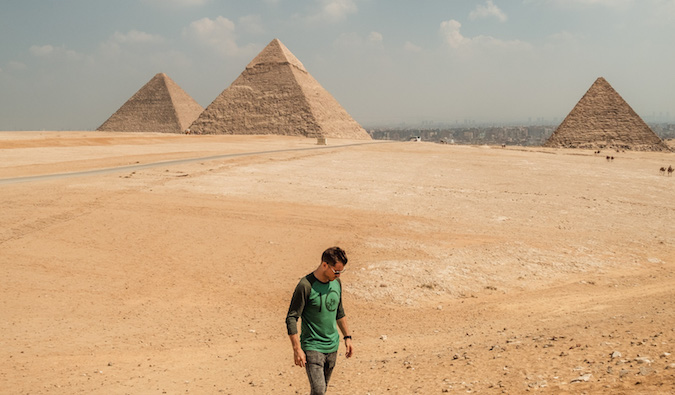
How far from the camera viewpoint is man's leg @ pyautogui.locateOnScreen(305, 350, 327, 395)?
3.88 metres

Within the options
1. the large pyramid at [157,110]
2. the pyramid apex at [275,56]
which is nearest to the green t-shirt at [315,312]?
the pyramid apex at [275,56]

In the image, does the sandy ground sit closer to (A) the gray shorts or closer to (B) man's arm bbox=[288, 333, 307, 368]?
(A) the gray shorts

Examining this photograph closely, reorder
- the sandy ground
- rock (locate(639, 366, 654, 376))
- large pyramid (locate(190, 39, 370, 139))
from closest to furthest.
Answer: rock (locate(639, 366, 654, 376))
the sandy ground
large pyramid (locate(190, 39, 370, 139))

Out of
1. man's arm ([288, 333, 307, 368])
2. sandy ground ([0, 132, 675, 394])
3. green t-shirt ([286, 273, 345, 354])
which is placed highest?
green t-shirt ([286, 273, 345, 354])

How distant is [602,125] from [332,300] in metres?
70.0

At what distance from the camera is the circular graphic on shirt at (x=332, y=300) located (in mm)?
3939

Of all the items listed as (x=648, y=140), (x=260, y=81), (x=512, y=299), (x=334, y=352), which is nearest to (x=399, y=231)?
(x=512, y=299)

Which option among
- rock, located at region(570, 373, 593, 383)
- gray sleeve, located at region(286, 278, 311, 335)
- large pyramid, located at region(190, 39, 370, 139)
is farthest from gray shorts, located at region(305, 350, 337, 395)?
large pyramid, located at region(190, 39, 370, 139)

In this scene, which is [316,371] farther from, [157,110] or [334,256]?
[157,110]

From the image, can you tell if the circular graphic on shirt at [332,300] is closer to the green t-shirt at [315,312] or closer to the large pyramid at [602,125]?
the green t-shirt at [315,312]

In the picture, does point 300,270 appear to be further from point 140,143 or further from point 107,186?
point 140,143

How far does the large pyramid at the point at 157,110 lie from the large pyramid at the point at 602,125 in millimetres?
66191

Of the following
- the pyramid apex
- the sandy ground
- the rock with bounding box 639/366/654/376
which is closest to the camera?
the rock with bounding box 639/366/654/376

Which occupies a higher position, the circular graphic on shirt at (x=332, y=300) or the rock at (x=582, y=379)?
the circular graphic on shirt at (x=332, y=300)
